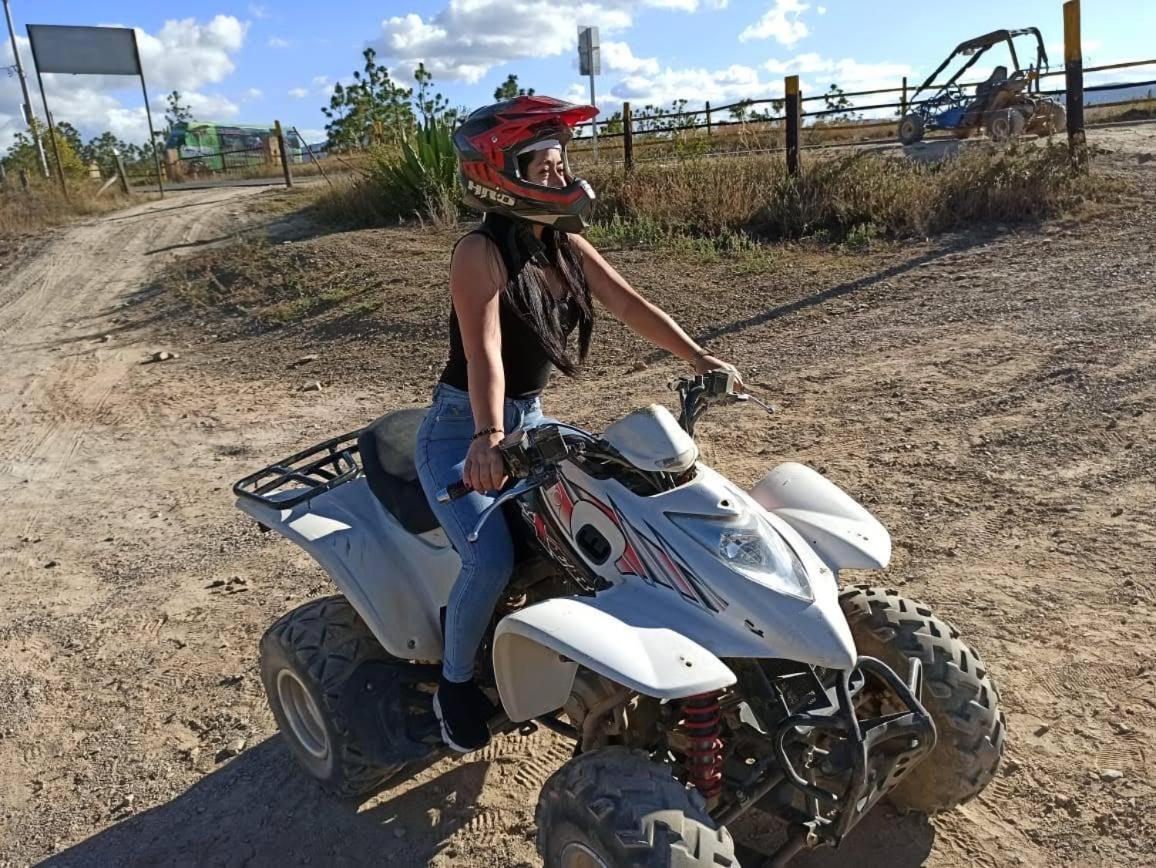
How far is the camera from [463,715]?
284cm

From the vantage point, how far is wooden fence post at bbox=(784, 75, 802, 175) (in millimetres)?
11984

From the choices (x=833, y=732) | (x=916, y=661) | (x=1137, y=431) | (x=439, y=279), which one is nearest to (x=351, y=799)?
(x=833, y=732)

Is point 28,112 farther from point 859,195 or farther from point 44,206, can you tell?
point 859,195

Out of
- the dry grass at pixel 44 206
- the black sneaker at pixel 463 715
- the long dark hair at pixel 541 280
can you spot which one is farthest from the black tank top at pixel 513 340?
the dry grass at pixel 44 206

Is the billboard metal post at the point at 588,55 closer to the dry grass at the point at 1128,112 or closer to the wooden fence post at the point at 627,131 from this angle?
the wooden fence post at the point at 627,131

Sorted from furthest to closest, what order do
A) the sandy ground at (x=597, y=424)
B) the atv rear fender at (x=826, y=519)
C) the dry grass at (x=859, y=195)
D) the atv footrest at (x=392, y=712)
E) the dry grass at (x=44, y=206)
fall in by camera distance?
the dry grass at (x=44, y=206)
the dry grass at (x=859, y=195)
the sandy ground at (x=597, y=424)
the atv footrest at (x=392, y=712)
the atv rear fender at (x=826, y=519)

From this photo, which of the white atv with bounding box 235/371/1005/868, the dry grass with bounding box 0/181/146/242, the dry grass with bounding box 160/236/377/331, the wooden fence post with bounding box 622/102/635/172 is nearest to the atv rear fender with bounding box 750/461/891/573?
the white atv with bounding box 235/371/1005/868

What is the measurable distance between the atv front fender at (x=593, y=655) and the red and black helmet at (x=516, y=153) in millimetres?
1075

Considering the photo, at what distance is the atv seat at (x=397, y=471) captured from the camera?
3105 mm

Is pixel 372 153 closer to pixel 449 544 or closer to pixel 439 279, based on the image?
pixel 439 279

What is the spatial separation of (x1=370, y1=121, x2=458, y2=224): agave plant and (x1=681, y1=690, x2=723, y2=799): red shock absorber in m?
10.9

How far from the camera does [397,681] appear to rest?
10.4 feet

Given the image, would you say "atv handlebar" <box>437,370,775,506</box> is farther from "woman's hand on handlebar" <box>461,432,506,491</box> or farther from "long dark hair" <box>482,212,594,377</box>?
"long dark hair" <box>482,212,594,377</box>

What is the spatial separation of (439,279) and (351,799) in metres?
7.77
